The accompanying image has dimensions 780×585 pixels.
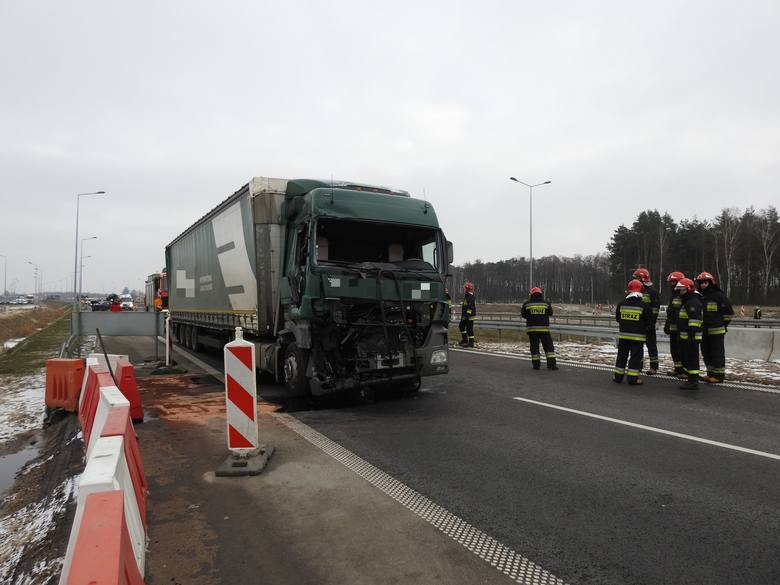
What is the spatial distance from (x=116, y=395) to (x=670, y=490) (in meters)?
4.74

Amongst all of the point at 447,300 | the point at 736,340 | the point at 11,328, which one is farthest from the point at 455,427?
the point at 11,328

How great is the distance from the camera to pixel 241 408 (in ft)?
15.2

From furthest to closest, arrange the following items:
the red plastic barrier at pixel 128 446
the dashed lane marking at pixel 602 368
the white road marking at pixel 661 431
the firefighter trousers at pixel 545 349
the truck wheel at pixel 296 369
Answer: the firefighter trousers at pixel 545 349
the dashed lane marking at pixel 602 368
the truck wheel at pixel 296 369
the white road marking at pixel 661 431
the red plastic barrier at pixel 128 446

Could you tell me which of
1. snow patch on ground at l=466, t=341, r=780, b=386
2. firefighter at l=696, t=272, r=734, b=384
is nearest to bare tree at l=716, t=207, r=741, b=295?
snow patch on ground at l=466, t=341, r=780, b=386

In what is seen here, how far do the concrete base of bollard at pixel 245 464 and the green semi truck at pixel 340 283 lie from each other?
1996 millimetres

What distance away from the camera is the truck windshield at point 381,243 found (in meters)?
7.21

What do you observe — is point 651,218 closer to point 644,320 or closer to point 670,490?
point 644,320

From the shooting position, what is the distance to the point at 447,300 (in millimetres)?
7547

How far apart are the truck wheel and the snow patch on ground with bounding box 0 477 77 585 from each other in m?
2.94

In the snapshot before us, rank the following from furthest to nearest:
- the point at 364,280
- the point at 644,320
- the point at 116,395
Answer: the point at 644,320, the point at 364,280, the point at 116,395

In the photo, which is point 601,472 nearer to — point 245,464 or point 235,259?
point 245,464

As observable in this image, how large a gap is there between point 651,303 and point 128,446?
29.4 ft

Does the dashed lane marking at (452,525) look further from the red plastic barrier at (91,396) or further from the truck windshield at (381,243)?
the truck windshield at (381,243)

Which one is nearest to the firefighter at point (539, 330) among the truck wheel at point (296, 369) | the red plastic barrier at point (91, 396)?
the truck wheel at point (296, 369)
